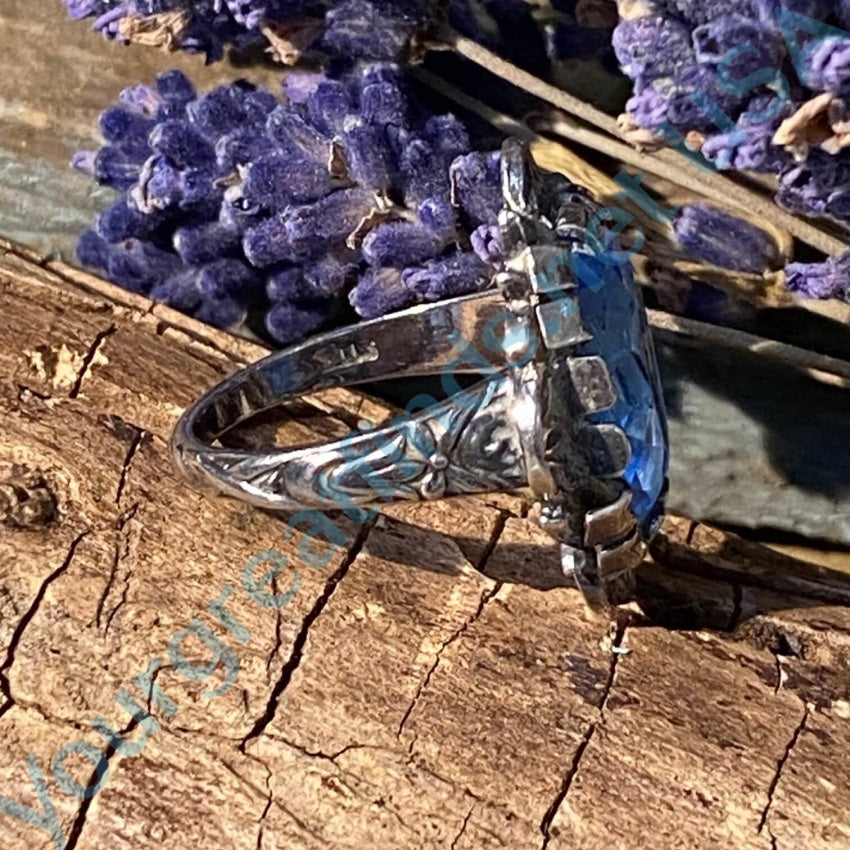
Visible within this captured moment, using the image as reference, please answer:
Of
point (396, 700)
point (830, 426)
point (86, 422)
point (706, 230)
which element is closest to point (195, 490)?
point (86, 422)

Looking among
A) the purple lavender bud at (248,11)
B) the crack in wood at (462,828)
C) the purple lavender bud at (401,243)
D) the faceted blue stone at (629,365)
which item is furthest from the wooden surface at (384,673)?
the purple lavender bud at (248,11)

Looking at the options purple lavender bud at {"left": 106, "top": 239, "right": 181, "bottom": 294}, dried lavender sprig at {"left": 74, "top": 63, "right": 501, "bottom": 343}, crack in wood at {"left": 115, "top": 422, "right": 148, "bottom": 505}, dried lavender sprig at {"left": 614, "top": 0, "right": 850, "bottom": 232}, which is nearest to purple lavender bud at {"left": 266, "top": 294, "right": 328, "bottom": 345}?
dried lavender sprig at {"left": 74, "top": 63, "right": 501, "bottom": 343}

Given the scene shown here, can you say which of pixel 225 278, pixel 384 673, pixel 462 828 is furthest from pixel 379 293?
pixel 462 828

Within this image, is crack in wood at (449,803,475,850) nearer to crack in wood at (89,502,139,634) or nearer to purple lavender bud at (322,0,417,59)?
→ crack in wood at (89,502,139,634)

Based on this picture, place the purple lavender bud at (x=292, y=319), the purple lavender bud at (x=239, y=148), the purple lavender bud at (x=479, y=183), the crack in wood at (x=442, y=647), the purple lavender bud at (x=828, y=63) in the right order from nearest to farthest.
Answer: the purple lavender bud at (x=828, y=63)
the crack in wood at (x=442, y=647)
the purple lavender bud at (x=479, y=183)
the purple lavender bud at (x=239, y=148)
the purple lavender bud at (x=292, y=319)

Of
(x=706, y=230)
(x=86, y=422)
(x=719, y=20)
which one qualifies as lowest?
(x=86, y=422)

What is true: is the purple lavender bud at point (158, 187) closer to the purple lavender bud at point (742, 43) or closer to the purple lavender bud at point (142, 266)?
the purple lavender bud at point (142, 266)

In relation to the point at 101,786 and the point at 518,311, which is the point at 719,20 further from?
the point at 101,786
